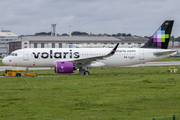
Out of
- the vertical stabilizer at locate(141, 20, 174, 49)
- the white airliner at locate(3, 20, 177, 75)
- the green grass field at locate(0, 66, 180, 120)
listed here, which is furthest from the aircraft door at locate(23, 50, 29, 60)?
the vertical stabilizer at locate(141, 20, 174, 49)

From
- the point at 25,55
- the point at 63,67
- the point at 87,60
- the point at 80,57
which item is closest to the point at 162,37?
the point at 87,60

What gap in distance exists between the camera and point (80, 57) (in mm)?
40156

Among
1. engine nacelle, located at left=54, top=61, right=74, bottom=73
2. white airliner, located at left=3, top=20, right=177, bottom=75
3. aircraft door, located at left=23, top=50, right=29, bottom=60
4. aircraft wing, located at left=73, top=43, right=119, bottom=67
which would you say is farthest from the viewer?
aircraft door, located at left=23, top=50, right=29, bottom=60

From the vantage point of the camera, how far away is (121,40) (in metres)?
140

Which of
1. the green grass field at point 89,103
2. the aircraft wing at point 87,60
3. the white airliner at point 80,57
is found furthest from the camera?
the white airliner at point 80,57

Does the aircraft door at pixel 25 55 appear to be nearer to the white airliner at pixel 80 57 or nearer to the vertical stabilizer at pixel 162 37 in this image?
the white airliner at pixel 80 57

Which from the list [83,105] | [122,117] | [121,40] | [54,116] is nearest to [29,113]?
[54,116]

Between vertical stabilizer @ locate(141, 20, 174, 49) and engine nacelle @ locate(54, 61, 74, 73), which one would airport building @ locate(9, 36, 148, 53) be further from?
engine nacelle @ locate(54, 61, 74, 73)

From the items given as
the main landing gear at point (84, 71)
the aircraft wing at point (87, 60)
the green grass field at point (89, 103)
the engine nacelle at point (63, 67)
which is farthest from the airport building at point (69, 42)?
the green grass field at point (89, 103)

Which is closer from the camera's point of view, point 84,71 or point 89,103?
point 89,103

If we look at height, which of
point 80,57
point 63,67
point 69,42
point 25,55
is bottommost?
point 63,67

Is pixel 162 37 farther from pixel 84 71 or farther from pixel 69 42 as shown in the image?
pixel 69 42

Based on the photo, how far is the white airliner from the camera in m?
38.2

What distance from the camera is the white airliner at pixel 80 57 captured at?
125 feet
